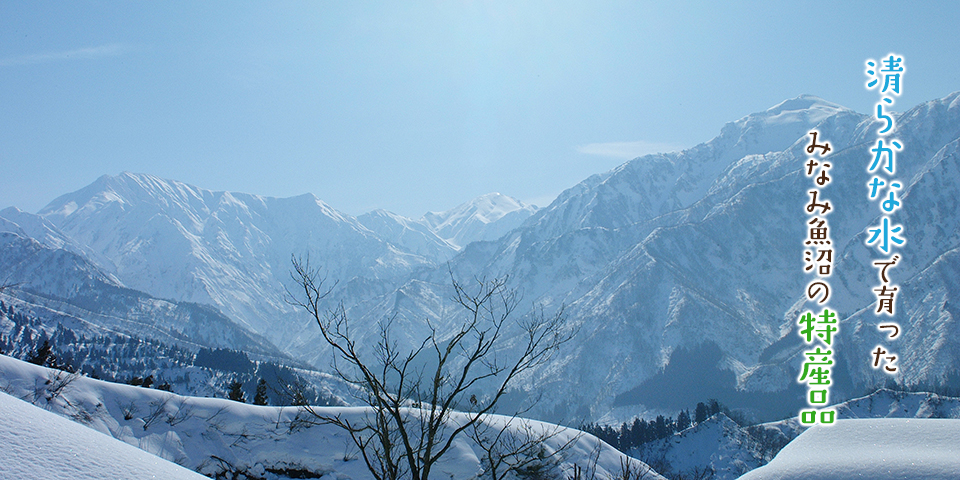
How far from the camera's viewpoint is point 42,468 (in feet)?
14.8

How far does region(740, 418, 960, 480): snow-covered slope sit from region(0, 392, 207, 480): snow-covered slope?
740cm

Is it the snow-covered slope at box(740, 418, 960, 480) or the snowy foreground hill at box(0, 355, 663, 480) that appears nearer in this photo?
the snow-covered slope at box(740, 418, 960, 480)

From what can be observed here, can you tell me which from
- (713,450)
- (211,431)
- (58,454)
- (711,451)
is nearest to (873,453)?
(58,454)

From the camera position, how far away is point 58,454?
15.6 feet

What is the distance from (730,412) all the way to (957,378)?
253 ft

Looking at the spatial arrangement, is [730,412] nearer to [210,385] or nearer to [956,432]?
[210,385]

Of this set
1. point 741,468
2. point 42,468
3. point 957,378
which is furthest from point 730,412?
point 42,468

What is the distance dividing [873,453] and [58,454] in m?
9.60

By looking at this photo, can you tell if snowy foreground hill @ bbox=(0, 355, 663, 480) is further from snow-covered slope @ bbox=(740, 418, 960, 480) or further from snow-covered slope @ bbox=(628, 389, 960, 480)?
snow-covered slope @ bbox=(628, 389, 960, 480)

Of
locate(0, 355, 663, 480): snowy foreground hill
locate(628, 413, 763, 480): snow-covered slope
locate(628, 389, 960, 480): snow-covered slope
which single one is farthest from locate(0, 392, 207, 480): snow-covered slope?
locate(628, 413, 763, 480): snow-covered slope

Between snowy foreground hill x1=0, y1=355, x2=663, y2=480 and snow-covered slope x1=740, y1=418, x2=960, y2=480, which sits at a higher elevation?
snow-covered slope x1=740, y1=418, x2=960, y2=480

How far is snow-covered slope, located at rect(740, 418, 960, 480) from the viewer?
22.2ft

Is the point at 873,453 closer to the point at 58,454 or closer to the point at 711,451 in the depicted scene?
the point at 58,454

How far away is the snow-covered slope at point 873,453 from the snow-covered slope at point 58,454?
7397mm
